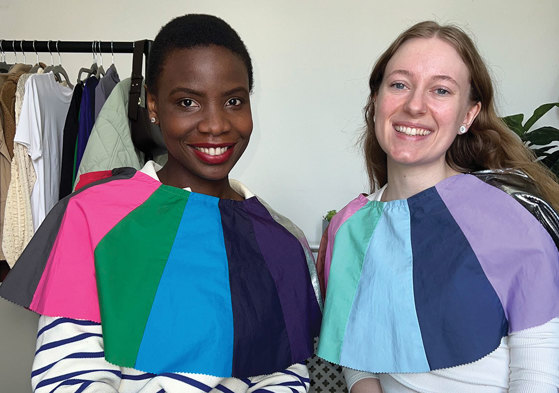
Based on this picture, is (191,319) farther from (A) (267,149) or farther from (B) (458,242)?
(A) (267,149)

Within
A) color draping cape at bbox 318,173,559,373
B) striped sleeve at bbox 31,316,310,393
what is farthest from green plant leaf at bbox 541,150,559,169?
striped sleeve at bbox 31,316,310,393

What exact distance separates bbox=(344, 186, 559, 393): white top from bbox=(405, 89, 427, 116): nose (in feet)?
1.82

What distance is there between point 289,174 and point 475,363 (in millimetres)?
2340

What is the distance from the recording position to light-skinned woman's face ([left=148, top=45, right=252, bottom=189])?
1219mm

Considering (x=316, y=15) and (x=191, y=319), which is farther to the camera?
(x=316, y=15)

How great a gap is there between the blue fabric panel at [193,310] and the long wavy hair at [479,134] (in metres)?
0.70

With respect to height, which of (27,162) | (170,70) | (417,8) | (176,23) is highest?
(417,8)

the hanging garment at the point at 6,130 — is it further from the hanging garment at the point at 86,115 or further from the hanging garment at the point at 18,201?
the hanging garment at the point at 86,115

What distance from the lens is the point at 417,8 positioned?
335 centimetres

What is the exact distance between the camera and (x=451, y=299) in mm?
1217

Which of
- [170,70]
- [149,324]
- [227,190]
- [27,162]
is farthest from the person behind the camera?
[27,162]

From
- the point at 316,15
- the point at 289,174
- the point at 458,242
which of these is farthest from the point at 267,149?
the point at 458,242

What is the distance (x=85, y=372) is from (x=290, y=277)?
1.66ft

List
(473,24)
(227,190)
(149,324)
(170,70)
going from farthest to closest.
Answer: (473,24) < (227,190) < (170,70) < (149,324)
